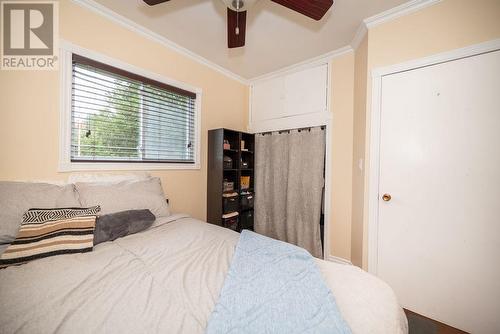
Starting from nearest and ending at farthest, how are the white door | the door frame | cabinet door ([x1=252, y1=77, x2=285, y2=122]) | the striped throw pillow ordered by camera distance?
the striped throw pillow
the white door
the door frame
cabinet door ([x1=252, y1=77, x2=285, y2=122])

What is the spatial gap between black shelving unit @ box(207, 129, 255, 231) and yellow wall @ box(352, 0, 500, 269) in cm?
142

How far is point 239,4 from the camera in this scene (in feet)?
4.08

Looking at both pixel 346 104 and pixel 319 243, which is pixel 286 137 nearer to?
pixel 346 104

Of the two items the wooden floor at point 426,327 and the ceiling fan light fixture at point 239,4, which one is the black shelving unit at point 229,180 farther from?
the wooden floor at point 426,327

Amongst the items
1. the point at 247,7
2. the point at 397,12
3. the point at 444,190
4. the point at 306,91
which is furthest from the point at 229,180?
the point at 397,12

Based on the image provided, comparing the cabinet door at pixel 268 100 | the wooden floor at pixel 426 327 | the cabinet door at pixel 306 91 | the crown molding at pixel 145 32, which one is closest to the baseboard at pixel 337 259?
the wooden floor at pixel 426 327

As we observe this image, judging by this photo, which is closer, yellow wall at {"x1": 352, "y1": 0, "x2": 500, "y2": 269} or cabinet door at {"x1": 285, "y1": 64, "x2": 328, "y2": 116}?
yellow wall at {"x1": 352, "y1": 0, "x2": 500, "y2": 269}

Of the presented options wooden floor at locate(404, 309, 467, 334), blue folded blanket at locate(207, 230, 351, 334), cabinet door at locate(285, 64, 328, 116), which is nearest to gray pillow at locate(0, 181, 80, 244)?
blue folded blanket at locate(207, 230, 351, 334)

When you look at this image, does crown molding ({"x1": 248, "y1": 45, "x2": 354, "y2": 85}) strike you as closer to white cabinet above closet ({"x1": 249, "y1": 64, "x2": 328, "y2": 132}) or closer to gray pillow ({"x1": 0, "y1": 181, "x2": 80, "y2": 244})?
white cabinet above closet ({"x1": 249, "y1": 64, "x2": 328, "y2": 132})

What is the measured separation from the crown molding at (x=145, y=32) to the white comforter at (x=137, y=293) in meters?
1.93

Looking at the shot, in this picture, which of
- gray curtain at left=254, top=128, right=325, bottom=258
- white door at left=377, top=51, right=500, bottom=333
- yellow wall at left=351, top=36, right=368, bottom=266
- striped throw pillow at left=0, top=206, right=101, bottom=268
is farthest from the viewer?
gray curtain at left=254, top=128, right=325, bottom=258

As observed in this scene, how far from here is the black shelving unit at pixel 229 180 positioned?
2467 millimetres

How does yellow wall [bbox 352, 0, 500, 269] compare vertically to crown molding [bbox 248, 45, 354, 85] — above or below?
below

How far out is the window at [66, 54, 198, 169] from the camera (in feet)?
5.36
